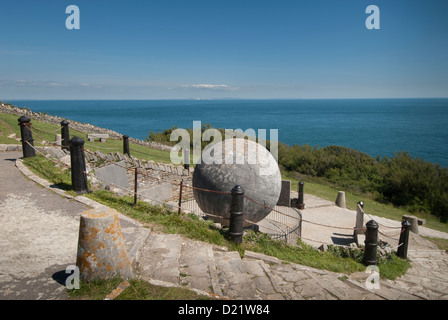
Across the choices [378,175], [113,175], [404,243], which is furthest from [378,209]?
[113,175]

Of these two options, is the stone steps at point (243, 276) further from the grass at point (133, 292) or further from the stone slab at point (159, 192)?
the stone slab at point (159, 192)

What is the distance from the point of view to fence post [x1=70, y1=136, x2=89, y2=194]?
7.00m

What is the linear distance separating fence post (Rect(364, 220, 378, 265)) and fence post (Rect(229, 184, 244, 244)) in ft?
10.3

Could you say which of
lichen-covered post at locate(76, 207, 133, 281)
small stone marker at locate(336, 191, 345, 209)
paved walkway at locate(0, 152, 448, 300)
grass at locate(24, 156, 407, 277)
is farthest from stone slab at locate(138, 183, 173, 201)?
small stone marker at locate(336, 191, 345, 209)

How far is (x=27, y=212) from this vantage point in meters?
6.12

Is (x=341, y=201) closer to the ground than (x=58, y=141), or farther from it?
closer to the ground

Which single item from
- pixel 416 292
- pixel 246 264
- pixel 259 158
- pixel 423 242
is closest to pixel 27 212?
pixel 246 264

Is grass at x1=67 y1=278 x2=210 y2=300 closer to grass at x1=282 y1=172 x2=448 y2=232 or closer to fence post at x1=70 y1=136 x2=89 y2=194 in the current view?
fence post at x1=70 y1=136 x2=89 y2=194

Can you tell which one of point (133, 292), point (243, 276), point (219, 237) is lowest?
point (243, 276)

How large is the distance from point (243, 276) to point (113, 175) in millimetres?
8191

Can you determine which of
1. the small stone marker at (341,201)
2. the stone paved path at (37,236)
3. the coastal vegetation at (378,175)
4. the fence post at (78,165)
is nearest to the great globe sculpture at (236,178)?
the stone paved path at (37,236)

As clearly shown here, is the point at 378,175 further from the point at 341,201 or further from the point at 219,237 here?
the point at 219,237

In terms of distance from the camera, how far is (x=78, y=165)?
7.12 m

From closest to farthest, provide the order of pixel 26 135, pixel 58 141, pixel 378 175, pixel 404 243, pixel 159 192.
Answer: pixel 404 243 → pixel 26 135 → pixel 159 192 → pixel 58 141 → pixel 378 175
